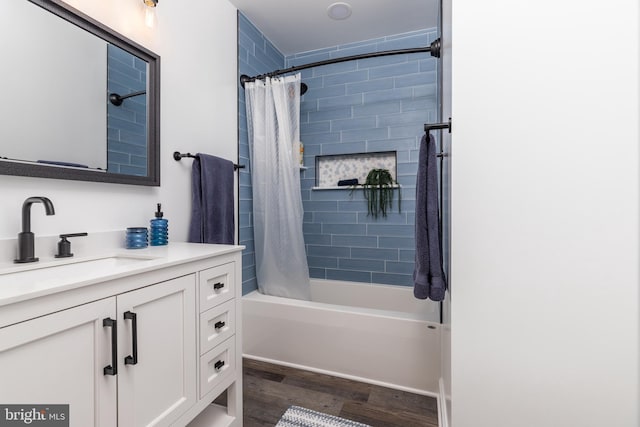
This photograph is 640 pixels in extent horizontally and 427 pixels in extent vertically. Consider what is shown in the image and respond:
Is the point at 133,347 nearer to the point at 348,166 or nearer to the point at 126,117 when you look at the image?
the point at 126,117

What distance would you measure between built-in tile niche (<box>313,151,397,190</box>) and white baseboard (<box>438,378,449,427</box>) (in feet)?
5.20

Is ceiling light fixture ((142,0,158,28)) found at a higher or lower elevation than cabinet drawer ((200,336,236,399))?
higher

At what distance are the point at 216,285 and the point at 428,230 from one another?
38.2 inches

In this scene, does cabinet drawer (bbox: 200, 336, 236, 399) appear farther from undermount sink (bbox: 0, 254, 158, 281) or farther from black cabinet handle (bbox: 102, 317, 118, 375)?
undermount sink (bbox: 0, 254, 158, 281)

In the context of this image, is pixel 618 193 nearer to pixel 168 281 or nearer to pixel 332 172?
pixel 168 281

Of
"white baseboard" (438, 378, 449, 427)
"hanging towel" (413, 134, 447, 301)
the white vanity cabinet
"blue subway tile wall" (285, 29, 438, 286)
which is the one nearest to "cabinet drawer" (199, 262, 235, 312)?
the white vanity cabinet

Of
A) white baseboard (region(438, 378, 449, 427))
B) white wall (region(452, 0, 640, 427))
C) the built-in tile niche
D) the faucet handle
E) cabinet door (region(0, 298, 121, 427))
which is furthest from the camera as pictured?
the built-in tile niche

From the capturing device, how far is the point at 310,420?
145cm

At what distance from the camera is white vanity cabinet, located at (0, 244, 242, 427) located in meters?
0.67

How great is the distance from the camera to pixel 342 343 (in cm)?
182

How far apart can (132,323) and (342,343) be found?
4.20 feet

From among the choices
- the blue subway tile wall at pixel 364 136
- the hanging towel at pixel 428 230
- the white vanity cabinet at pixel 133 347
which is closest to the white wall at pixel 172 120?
the white vanity cabinet at pixel 133 347

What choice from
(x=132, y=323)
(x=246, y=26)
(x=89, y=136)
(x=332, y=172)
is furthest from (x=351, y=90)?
(x=132, y=323)

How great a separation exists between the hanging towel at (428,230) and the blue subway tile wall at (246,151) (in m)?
1.37
